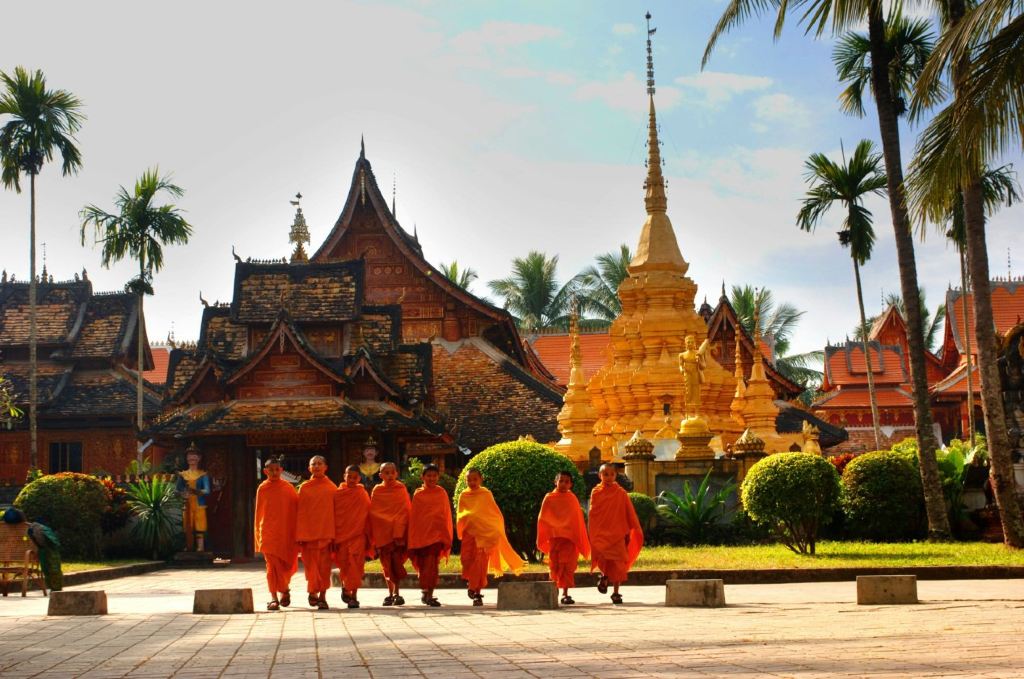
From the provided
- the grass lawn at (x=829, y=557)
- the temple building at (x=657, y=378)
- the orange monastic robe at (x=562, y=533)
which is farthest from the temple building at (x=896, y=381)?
the orange monastic robe at (x=562, y=533)

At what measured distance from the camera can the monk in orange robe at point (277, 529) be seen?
44.4 ft

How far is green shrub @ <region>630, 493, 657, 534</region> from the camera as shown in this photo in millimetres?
20016

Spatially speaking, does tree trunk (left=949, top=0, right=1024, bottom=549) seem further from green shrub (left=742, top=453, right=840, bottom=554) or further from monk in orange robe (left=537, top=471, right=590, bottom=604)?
monk in orange robe (left=537, top=471, right=590, bottom=604)

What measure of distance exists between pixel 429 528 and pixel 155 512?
39.3ft

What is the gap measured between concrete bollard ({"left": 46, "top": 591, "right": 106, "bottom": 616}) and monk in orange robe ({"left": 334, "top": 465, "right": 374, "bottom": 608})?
8.24ft

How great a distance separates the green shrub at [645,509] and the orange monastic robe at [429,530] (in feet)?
21.7

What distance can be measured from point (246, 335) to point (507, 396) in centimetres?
745

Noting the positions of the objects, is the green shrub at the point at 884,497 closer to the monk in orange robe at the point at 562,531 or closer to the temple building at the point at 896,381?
the monk in orange robe at the point at 562,531

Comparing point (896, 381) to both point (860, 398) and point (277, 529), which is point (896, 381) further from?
point (277, 529)

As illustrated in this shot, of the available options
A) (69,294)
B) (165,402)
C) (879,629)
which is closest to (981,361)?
(879,629)

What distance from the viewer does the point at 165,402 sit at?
28.2 m

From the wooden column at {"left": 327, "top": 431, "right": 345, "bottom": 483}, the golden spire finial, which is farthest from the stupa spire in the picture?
the wooden column at {"left": 327, "top": 431, "right": 345, "bottom": 483}

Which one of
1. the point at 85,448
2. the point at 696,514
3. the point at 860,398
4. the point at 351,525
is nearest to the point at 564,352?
the point at 860,398

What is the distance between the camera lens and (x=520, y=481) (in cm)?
1748
